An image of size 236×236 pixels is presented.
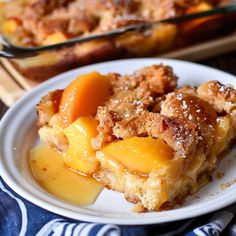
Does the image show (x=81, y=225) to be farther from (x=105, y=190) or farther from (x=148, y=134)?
(x=148, y=134)

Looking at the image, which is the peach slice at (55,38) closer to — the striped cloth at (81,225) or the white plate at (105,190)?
the white plate at (105,190)

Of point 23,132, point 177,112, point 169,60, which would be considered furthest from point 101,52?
point 177,112

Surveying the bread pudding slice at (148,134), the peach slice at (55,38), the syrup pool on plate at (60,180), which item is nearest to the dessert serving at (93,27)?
the peach slice at (55,38)

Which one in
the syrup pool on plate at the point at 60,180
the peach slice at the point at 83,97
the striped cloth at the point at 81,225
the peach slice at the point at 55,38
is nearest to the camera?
the striped cloth at the point at 81,225

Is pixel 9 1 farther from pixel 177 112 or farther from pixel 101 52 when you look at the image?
pixel 177 112

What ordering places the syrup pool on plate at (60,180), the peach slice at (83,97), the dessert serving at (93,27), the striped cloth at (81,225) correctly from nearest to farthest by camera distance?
the striped cloth at (81,225) < the syrup pool on plate at (60,180) < the peach slice at (83,97) < the dessert serving at (93,27)
